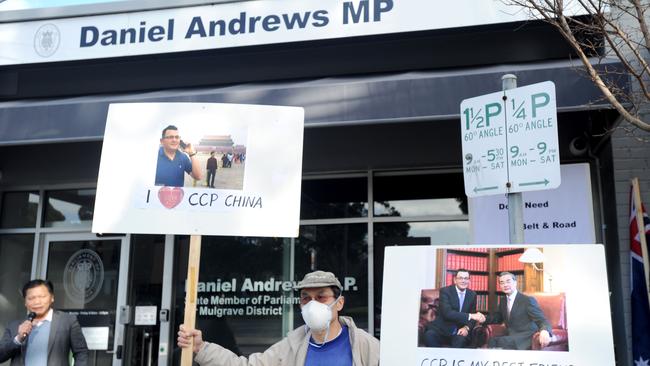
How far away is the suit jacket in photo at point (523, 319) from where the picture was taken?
2.63 metres

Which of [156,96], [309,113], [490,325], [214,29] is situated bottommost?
[490,325]

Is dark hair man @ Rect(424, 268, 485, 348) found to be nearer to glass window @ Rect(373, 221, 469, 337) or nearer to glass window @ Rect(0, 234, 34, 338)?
glass window @ Rect(373, 221, 469, 337)

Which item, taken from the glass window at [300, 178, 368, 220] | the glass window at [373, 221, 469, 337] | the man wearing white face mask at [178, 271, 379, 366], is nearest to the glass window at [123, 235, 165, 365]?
the glass window at [300, 178, 368, 220]

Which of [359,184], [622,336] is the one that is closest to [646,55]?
[622,336]

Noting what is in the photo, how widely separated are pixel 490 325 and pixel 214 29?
493 centimetres

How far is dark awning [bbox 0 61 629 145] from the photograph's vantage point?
4883 mm

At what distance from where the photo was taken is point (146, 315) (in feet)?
22.3

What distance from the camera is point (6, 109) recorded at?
19.4ft

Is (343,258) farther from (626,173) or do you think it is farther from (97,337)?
(97,337)

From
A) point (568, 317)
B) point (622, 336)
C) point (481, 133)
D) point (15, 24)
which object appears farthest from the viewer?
point (15, 24)

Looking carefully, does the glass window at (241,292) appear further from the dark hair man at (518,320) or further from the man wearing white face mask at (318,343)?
the dark hair man at (518,320)

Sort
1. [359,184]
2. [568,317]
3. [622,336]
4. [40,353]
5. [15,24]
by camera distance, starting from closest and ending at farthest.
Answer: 1. [568,317]
2. [40,353]
3. [622,336]
4. [359,184]
5. [15,24]

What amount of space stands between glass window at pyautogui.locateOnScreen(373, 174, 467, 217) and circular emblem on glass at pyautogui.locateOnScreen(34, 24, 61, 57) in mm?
3961

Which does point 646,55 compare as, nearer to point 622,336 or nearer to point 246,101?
point 622,336
